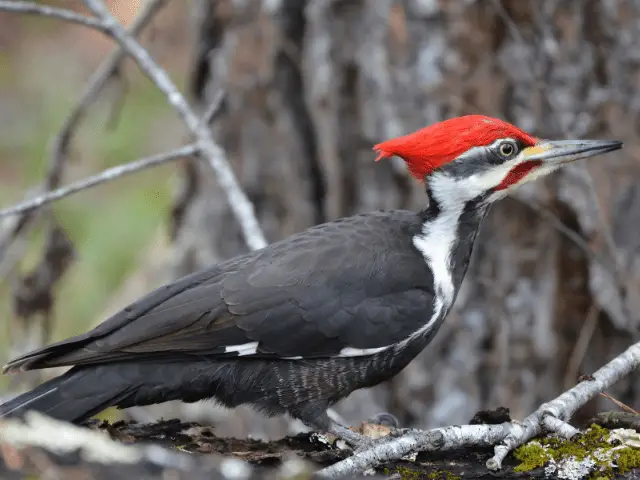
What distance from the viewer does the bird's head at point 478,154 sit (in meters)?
2.82

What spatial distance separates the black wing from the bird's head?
0.94 feet

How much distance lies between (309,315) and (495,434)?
0.68 metres

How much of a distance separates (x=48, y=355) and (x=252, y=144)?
2087mm

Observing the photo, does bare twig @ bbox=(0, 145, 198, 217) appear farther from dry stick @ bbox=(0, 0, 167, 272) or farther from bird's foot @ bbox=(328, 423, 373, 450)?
bird's foot @ bbox=(328, 423, 373, 450)

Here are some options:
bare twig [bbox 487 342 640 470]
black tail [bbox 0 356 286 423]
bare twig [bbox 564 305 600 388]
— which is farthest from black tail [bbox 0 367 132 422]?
bare twig [bbox 564 305 600 388]

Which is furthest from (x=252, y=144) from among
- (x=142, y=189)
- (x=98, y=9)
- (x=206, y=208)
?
(x=142, y=189)

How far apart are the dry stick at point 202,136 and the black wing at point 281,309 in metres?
0.52

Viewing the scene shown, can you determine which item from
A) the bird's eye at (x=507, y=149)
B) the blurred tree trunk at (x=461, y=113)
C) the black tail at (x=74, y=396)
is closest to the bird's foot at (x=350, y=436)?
the black tail at (x=74, y=396)

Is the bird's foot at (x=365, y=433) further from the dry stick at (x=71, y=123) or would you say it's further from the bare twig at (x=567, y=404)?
the dry stick at (x=71, y=123)

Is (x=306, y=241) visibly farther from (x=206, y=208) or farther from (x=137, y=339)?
(x=206, y=208)

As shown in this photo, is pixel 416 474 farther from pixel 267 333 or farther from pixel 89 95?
pixel 89 95

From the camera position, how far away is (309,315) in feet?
8.93

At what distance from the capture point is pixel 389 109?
4055mm

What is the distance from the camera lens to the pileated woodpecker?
2.64 metres
